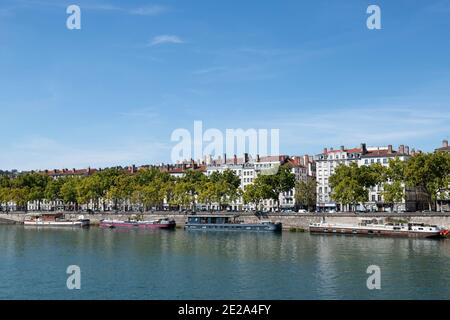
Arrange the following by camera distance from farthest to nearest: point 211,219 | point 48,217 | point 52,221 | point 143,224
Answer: point 48,217
point 52,221
point 143,224
point 211,219

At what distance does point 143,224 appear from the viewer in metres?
84.9

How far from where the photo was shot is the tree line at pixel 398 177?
7081 cm

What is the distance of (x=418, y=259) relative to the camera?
41469mm

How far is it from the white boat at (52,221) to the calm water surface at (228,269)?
3281 centimetres

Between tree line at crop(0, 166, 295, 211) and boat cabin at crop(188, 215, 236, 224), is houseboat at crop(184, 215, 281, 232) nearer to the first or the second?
boat cabin at crop(188, 215, 236, 224)

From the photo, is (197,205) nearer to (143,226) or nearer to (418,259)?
(143,226)

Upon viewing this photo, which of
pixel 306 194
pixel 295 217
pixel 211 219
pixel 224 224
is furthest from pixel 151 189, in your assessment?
pixel 295 217

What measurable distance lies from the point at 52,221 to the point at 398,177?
183ft

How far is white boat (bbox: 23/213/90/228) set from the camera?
89.2m

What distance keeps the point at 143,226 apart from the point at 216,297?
57.1 meters

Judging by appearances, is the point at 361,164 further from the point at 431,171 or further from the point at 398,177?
the point at 431,171
